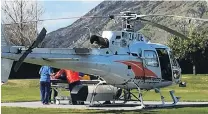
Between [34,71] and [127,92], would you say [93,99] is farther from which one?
[34,71]

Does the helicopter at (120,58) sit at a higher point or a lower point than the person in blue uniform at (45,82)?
higher

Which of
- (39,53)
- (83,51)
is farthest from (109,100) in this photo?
(39,53)

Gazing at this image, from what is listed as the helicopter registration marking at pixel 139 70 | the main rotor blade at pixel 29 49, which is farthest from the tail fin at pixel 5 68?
the helicopter registration marking at pixel 139 70

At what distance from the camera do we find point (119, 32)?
21594mm

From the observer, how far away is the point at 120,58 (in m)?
21.5

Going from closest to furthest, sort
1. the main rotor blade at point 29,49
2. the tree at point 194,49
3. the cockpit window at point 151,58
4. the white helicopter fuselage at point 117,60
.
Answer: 1. the main rotor blade at point 29,49
2. the white helicopter fuselage at point 117,60
3. the cockpit window at point 151,58
4. the tree at point 194,49

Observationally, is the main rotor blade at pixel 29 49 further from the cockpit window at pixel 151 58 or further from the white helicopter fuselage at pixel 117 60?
the cockpit window at pixel 151 58

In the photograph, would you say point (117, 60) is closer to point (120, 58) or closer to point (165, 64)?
point (120, 58)

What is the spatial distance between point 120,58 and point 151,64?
1956mm

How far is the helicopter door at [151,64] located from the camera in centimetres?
2261

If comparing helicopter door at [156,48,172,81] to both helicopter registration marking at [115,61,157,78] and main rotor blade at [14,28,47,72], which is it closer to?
helicopter registration marking at [115,61,157,78]

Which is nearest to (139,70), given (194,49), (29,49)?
(29,49)

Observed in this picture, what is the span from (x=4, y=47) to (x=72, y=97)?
241 inches

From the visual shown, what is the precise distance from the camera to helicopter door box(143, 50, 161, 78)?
22.6 m
